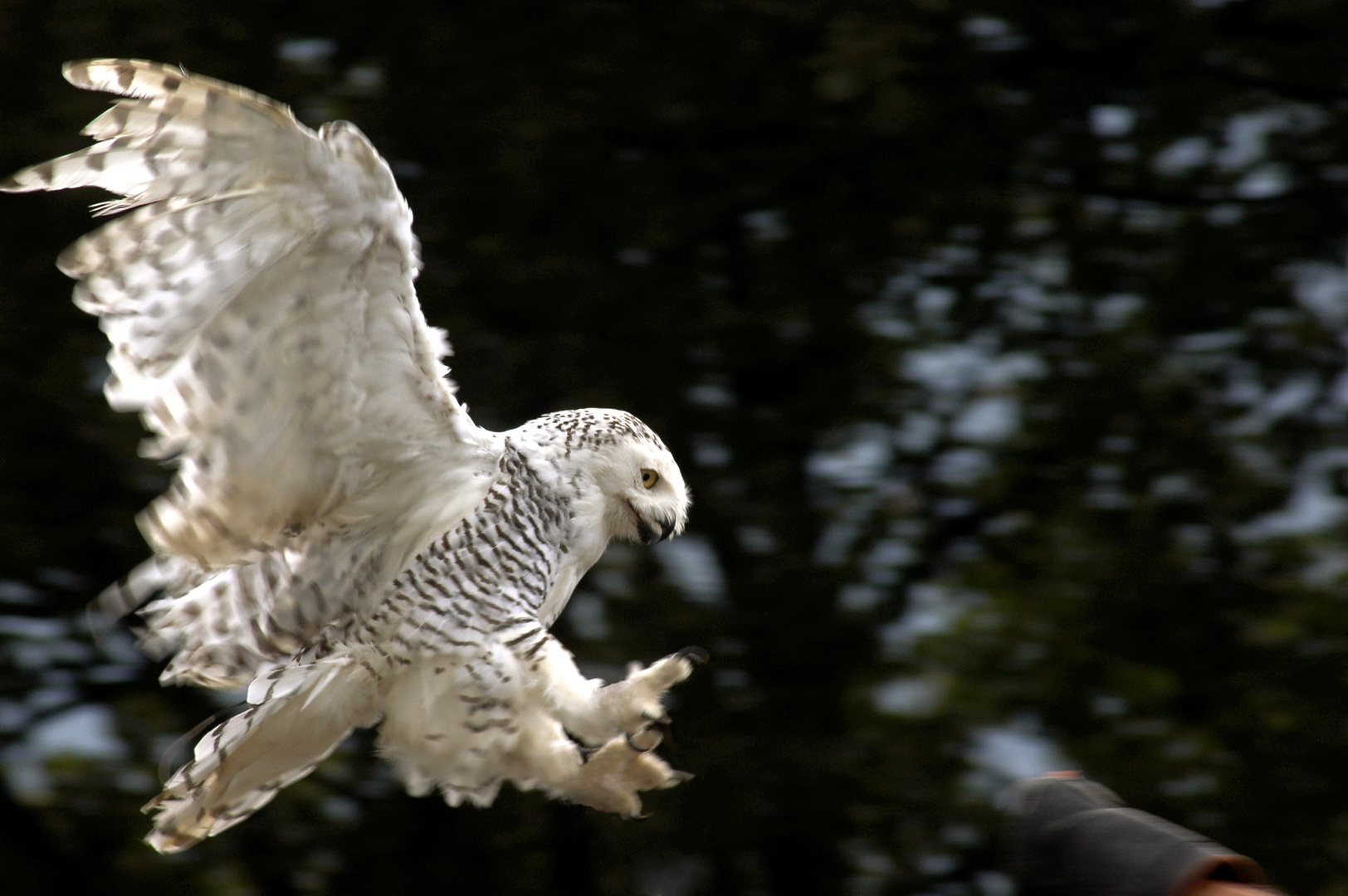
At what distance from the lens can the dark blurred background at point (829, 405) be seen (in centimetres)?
345

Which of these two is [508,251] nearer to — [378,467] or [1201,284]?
[378,467]

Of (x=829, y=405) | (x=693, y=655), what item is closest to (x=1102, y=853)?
(x=693, y=655)

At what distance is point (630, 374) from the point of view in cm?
344

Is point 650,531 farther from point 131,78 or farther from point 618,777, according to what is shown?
point 131,78

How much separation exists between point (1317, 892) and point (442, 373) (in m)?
2.85

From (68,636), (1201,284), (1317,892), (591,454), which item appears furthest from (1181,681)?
(68,636)

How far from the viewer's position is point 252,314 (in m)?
1.86

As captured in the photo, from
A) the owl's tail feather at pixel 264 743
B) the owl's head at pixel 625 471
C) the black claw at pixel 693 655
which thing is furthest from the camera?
the owl's head at pixel 625 471

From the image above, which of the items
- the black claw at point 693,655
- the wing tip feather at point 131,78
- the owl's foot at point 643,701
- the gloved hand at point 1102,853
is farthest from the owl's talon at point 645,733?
the wing tip feather at point 131,78

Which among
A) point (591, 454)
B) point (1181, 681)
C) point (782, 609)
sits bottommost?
point (1181, 681)

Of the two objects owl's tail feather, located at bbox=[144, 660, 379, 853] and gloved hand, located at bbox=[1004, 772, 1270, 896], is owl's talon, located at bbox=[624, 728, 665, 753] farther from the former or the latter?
gloved hand, located at bbox=[1004, 772, 1270, 896]

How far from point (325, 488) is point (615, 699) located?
574 mm

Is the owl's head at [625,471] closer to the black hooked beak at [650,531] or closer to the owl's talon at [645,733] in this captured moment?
the black hooked beak at [650,531]

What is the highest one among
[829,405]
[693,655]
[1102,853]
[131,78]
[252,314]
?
[131,78]
